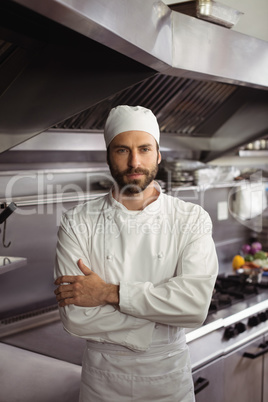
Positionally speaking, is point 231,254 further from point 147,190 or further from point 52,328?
point 147,190

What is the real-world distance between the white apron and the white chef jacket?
0.05m

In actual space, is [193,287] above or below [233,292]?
above

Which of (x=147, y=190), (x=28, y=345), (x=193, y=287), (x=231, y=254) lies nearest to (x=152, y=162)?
(x=147, y=190)

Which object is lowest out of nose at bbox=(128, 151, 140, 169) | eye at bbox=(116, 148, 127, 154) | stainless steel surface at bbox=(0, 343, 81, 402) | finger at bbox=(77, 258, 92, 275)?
stainless steel surface at bbox=(0, 343, 81, 402)

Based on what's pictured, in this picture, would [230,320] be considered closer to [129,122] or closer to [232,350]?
[232,350]

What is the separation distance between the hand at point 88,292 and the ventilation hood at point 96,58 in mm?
639

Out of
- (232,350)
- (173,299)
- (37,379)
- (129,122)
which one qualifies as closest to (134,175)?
(129,122)

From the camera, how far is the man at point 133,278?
141 cm

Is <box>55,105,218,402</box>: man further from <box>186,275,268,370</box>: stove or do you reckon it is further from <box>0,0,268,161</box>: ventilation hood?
<box>186,275,268,370</box>: stove

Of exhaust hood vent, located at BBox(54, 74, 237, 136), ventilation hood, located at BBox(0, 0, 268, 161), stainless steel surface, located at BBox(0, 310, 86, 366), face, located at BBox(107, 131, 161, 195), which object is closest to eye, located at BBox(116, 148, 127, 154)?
face, located at BBox(107, 131, 161, 195)

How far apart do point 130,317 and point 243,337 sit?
1.02m

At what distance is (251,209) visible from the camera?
141 inches

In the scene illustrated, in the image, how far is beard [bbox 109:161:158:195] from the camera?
4.91 ft

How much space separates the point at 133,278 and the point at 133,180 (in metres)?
0.31
